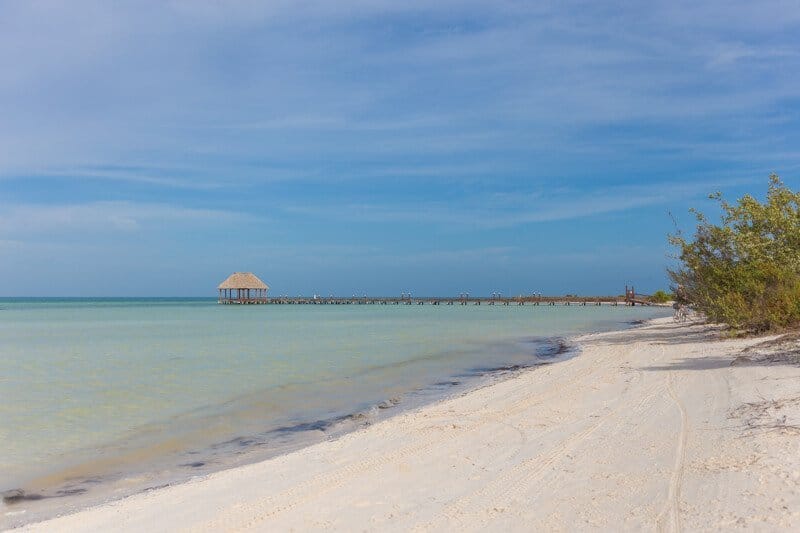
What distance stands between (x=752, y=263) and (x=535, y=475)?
12.7 metres

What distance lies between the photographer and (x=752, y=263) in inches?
607

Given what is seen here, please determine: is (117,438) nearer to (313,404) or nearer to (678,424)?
(313,404)

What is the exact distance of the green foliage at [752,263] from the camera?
13953mm

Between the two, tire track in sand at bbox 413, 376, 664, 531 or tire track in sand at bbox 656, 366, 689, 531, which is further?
tire track in sand at bbox 413, 376, 664, 531

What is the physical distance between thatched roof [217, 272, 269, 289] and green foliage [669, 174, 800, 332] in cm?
7021

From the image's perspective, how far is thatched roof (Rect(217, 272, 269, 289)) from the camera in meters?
82.4

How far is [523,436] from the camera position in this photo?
6742mm

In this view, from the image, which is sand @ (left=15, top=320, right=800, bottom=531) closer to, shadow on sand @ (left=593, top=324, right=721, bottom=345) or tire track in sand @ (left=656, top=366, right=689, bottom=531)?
tire track in sand @ (left=656, top=366, right=689, bottom=531)

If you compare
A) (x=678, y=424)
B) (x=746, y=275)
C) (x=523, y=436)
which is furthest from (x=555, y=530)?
(x=746, y=275)

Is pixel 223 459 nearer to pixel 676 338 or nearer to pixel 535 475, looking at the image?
pixel 535 475

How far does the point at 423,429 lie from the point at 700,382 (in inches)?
177

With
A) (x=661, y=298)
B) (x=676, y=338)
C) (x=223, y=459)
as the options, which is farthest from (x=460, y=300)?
(x=223, y=459)

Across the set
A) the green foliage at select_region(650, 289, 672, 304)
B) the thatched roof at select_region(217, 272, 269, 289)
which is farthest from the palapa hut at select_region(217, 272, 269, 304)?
the green foliage at select_region(650, 289, 672, 304)

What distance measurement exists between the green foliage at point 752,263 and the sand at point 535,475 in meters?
6.29
